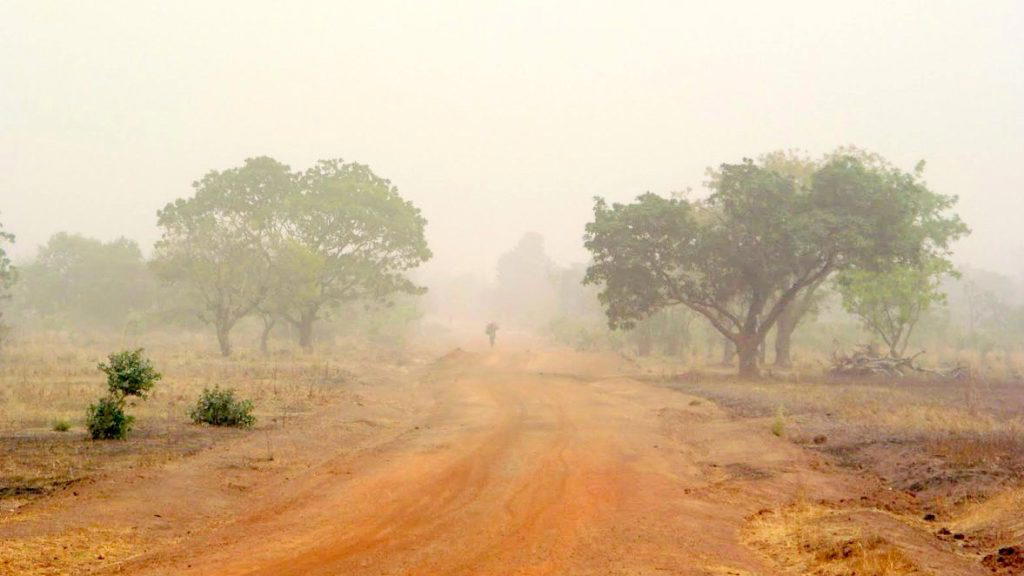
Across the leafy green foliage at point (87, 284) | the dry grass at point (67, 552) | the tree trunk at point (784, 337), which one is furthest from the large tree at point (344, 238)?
the dry grass at point (67, 552)

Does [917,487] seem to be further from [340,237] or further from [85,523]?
[340,237]

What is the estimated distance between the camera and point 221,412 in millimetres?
16953

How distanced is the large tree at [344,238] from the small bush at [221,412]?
2416 centimetres

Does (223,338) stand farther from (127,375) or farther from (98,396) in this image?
(127,375)

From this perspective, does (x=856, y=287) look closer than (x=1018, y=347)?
Yes

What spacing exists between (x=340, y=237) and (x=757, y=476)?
35.4m

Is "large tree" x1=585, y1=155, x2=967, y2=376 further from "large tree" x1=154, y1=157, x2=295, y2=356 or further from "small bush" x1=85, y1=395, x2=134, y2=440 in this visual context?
"small bush" x1=85, y1=395, x2=134, y2=440

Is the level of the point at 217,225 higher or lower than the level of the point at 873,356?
higher

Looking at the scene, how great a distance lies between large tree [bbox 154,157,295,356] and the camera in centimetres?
4025

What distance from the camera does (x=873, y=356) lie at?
3275cm

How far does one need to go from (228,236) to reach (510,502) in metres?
35.4

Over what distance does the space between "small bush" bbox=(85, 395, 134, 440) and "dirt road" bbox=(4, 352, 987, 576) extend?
8.86 feet

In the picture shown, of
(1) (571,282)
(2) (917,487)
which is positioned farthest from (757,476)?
(1) (571,282)

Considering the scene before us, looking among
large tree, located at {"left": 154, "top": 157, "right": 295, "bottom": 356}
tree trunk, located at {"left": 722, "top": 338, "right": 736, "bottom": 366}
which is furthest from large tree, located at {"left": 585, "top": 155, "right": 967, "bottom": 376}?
large tree, located at {"left": 154, "top": 157, "right": 295, "bottom": 356}
